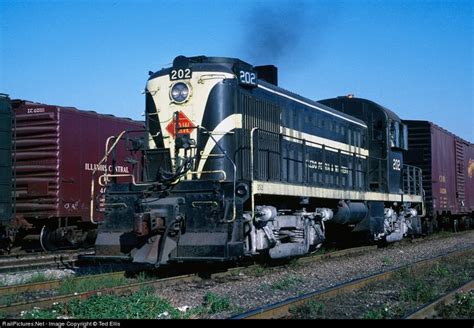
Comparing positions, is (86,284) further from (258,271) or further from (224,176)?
(258,271)

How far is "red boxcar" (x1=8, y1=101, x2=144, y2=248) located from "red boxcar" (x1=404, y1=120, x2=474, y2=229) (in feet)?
33.5

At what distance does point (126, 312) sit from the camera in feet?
19.8

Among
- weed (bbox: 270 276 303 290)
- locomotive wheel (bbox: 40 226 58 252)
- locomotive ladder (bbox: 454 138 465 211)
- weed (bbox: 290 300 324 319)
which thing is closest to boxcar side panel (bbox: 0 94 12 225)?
locomotive wheel (bbox: 40 226 58 252)

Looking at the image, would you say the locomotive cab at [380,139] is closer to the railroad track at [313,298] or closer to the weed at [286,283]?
the railroad track at [313,298]

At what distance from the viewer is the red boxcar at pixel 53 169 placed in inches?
541

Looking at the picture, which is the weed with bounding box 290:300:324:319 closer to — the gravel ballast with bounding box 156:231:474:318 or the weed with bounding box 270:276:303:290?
the gravel ballast with bounding box 156:231:474:318

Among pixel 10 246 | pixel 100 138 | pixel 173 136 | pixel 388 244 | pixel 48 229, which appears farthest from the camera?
pixel 388 244

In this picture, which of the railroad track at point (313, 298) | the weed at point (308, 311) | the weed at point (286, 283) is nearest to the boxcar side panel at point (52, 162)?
the weed at point (286, 283)

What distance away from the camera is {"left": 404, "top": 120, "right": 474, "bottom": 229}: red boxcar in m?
19.8

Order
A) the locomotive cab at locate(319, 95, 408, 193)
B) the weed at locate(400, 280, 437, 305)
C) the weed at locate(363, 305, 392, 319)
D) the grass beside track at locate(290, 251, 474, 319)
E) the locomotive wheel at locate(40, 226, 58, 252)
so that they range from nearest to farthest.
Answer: the weed at locate(363, 305, 392, 319) < the grass beside track at locate(290, 251, 474, 319) < the weed at locate(400, 280, 437, 305) < the locomotive wheel at locate(40, 226, 58, 252) < the locomotive cab at locate(319, 95, 408, 193)

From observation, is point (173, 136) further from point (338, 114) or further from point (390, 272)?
point (338, 114)

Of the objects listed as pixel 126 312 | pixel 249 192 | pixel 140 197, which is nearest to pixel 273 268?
pixel 249 192

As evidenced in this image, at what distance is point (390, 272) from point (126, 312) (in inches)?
195

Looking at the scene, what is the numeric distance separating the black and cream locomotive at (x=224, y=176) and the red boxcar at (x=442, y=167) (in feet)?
25.1
